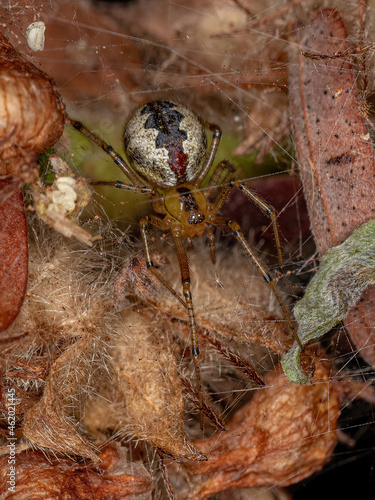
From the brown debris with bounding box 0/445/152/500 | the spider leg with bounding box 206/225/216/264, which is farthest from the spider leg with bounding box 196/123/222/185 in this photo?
the brown debris with bounding box 0/445/152/500

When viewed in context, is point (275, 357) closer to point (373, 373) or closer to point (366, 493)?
point (373, 373)

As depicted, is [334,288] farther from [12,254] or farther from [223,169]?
[12,254]

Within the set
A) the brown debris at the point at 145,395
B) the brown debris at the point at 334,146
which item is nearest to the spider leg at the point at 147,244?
the brown debris at the point at 145,395

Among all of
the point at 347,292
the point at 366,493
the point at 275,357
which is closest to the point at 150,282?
the point at 275,357

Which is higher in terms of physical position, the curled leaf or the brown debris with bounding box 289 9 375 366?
the brown debris with bounding box 289 9 375 366

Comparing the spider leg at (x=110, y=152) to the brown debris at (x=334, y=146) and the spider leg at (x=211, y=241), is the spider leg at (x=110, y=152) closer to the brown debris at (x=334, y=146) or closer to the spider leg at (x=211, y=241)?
the spider leg at (x=211, y=241)

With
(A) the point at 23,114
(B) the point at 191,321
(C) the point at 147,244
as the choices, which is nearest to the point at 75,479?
(B) the point at 191,321

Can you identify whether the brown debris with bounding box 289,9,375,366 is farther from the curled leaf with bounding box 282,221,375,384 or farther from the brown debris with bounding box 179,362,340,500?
the brown debris with bounding box 179,362,340,500

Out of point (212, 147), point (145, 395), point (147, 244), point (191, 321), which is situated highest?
point (212, 147)

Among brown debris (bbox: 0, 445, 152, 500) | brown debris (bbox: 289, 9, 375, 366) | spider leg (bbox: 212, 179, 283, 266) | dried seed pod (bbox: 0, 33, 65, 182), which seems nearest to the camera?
dried seed pod (bbox: 0, 33, 65, 182)
